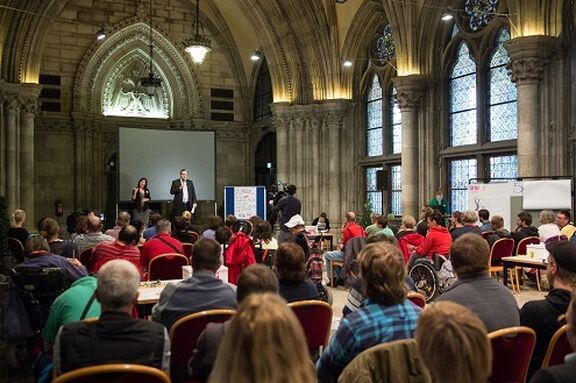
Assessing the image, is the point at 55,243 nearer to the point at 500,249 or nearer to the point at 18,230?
the point at 18,230

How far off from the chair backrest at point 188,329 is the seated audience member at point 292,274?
0.82 metres

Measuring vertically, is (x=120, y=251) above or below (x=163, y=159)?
below

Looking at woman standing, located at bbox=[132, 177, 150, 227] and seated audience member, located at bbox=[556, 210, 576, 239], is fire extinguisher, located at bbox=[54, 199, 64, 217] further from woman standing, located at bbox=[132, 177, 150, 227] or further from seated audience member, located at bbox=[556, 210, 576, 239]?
seated audience member, located at bbox=[556, 210, 576, 239]

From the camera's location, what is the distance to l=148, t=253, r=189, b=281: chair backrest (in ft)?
20.5

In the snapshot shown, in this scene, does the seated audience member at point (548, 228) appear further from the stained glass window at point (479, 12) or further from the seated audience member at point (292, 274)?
the stained glass window at point (479, 12)

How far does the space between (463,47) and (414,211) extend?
14.2ft

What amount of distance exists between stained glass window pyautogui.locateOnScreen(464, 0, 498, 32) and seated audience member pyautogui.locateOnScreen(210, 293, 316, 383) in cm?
1362

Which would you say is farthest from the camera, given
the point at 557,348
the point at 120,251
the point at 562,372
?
the point at 120,251

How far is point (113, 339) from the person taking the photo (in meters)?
2.71

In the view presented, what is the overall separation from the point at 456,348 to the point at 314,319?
2.29 m

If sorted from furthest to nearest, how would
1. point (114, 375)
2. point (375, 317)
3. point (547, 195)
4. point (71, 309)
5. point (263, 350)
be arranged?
point (547, 195) → point (71, 309) → point (375, 317) → point (114, 375) → point (263, 350)

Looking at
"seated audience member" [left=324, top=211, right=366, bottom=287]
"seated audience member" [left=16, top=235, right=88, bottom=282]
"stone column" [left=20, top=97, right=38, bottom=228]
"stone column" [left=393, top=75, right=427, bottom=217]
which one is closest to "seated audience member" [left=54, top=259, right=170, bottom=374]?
"seated audience member" [left=16, top=235, right=88, bottom=282]

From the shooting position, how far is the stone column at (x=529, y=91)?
11.8 metres

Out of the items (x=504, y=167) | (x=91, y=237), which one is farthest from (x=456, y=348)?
(x=504, y=167)
